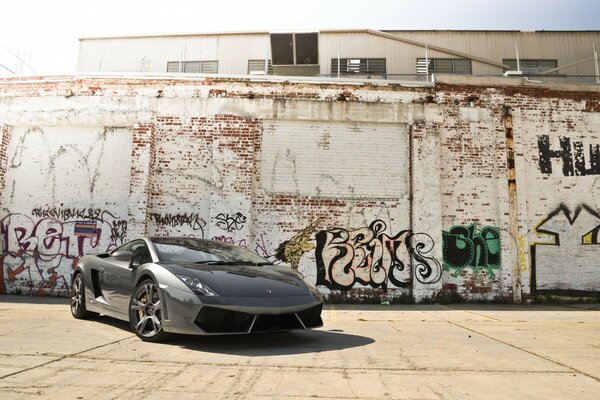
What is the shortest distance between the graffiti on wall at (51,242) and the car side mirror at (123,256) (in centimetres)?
477

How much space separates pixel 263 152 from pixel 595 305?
8.08 meters

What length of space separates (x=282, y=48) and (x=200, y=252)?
9106 millimetres

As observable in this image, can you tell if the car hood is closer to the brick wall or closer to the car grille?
the car grille

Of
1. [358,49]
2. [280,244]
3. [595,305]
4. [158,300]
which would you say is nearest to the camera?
[158,300]

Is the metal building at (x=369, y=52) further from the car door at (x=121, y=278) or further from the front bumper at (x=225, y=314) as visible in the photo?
the front bumper at (x=225, y=314)

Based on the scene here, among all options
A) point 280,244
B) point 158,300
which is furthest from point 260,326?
point 280,244

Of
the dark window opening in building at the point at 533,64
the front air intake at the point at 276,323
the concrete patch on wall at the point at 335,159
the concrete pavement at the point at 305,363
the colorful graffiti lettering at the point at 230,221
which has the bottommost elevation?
the concrete pavement at the point at 305,363

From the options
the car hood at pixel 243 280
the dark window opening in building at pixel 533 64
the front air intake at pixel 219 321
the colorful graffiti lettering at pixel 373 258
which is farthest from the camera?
the dark window opening in building at pixel 533 64

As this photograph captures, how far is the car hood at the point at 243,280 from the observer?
385 centimetres

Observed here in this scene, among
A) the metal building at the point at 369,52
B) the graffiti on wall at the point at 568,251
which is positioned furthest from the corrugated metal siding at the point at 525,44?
the graffiti on wall at the point at 568,251

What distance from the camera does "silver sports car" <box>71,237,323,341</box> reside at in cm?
369

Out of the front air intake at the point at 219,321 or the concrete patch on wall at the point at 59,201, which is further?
the concrete patch on wall at the point at 59,201

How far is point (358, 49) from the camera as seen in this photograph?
48.8 feet

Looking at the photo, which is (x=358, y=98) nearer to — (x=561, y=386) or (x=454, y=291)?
(x=454, y=291)
